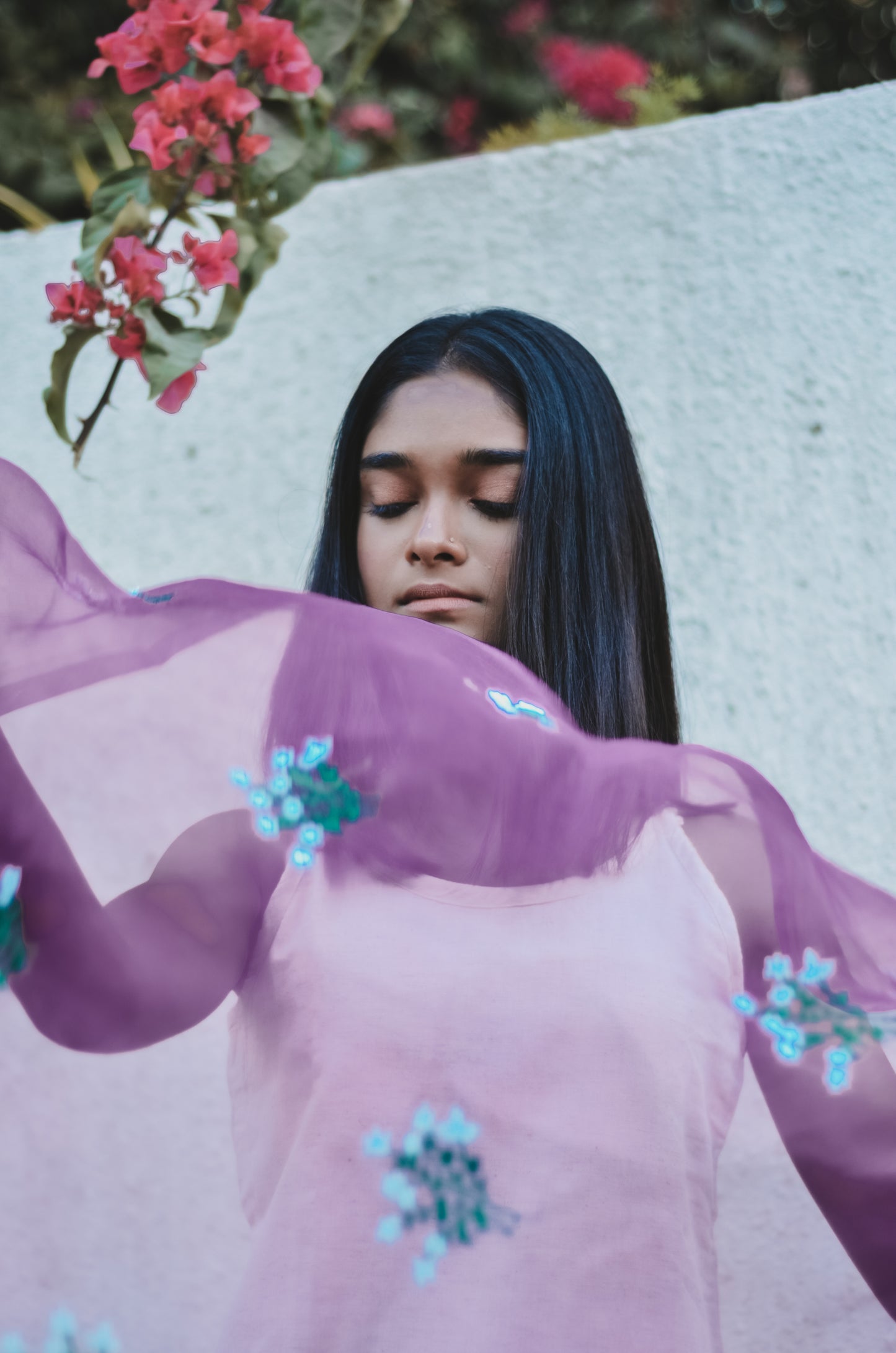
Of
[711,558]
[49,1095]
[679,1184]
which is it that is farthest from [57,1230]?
[711,558]

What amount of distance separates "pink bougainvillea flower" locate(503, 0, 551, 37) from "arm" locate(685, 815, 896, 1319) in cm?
163

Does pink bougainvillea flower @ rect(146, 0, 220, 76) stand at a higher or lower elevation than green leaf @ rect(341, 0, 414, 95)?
higher

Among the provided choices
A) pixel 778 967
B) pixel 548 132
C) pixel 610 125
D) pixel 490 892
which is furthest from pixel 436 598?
pixel 610 125

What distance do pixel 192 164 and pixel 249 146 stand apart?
0.06 meters

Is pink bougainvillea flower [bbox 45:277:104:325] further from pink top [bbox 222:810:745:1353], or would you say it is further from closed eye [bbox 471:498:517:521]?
pink top [bbox 222:810:745:1353]

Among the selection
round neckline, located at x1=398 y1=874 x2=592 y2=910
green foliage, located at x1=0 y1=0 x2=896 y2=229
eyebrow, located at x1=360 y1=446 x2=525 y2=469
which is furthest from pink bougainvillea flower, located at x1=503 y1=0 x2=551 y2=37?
round neckline, located at x1=398 y1=874 x2=592 y2=910

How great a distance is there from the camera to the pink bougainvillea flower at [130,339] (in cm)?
117

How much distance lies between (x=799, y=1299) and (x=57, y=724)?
0.62 meters

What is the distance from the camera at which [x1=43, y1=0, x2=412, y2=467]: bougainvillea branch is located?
Result: 3.69ft

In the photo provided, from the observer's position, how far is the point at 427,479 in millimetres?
1005

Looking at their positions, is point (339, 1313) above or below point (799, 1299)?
above

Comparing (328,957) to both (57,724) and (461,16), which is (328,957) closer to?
(57,724)

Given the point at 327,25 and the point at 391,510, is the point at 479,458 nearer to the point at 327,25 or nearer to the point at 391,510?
the point at 391,510

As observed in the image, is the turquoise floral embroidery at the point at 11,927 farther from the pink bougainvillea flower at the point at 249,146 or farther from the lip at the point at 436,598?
the pink bougainvillea flower at the point at 249,146
